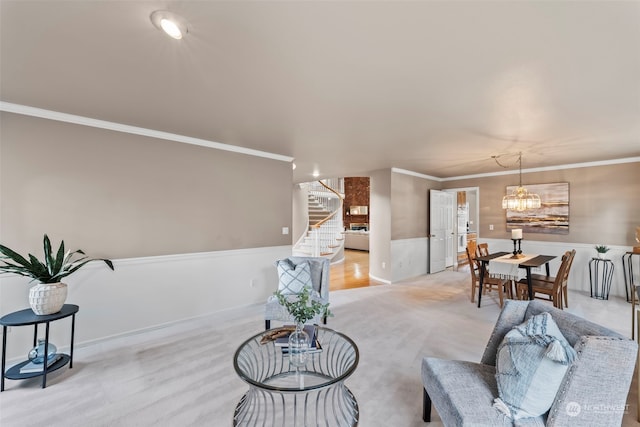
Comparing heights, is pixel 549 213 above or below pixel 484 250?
above

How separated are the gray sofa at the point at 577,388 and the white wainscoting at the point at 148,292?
311 centimetres

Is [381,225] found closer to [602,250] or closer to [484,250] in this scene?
[484,250]

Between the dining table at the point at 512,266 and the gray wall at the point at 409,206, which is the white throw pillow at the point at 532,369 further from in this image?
the gray wall at the point at 409,206

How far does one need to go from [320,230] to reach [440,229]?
327cm

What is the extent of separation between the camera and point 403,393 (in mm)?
2146

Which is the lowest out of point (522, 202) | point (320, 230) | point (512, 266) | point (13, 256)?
point (512, 266)

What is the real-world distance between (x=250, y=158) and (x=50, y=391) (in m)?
3.30

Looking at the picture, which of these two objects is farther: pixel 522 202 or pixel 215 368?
pixel 522 202

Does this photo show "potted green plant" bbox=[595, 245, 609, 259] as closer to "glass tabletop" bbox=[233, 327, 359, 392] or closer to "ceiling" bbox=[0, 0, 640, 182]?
"ceiling" bbox=[0, 0, 640, 182]

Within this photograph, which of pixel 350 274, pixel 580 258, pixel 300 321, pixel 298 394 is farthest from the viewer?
pixel 350 274

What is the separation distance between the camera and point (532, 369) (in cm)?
128

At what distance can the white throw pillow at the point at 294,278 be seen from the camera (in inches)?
133
